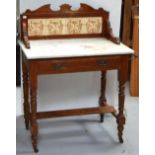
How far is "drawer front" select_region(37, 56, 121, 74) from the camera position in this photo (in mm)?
2114

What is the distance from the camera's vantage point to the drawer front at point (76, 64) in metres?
2.11

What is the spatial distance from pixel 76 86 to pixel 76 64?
0.68 meters

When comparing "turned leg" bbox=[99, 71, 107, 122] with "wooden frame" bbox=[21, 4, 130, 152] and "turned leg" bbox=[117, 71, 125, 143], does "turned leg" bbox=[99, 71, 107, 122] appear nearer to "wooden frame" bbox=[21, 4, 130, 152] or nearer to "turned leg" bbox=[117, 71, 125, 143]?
"wooden frame" bbox=[21, 4, 130, 152]

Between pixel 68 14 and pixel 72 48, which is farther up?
pixel 68 14

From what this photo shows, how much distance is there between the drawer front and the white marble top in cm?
4

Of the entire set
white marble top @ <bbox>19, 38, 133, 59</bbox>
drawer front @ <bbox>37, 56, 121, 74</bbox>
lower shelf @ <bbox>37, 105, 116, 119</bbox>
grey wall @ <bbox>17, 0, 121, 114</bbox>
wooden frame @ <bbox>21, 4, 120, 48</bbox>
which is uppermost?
wooden frame @ <bbox>21, 4, 120, 48</bbox>

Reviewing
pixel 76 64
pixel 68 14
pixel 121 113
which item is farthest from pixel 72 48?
pixel 121 113

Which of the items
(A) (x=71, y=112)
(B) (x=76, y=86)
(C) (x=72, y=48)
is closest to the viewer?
(C) (x=72, y=48)

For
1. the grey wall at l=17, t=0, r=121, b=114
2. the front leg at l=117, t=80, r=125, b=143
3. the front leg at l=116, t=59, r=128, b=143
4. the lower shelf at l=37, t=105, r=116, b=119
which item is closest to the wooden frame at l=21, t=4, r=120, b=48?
the grey wall at l=17, t=0, r=121, b=114

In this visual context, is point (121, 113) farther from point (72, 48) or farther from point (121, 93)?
point (72, 48)

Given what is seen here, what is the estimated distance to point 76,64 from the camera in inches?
85.3
